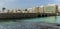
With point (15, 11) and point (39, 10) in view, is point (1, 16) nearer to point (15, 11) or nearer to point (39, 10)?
point (15, 11)

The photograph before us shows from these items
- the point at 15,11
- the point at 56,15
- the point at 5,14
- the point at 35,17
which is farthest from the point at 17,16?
the point at 56,15

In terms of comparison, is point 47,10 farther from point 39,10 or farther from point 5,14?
point 5,14

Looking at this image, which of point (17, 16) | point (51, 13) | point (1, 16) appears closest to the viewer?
point (1, 16)

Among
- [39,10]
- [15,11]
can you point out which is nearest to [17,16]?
[15,11]

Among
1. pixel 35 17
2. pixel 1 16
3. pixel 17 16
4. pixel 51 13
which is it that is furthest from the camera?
pixel 51 13

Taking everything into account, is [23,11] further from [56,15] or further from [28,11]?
[56,15]

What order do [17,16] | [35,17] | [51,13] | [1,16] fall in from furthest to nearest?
1. [51,13]
2. [35,17]
3. [17,16]
4. [1,16]

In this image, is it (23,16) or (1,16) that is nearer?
(1,16)

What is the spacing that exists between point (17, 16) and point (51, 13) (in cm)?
781

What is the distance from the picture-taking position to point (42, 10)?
2766 cm

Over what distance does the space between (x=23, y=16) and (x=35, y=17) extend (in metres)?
3.42

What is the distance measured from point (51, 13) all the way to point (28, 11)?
6502 mm

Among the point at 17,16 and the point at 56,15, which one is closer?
the point at 17,16

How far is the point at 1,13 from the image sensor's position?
19.6m
